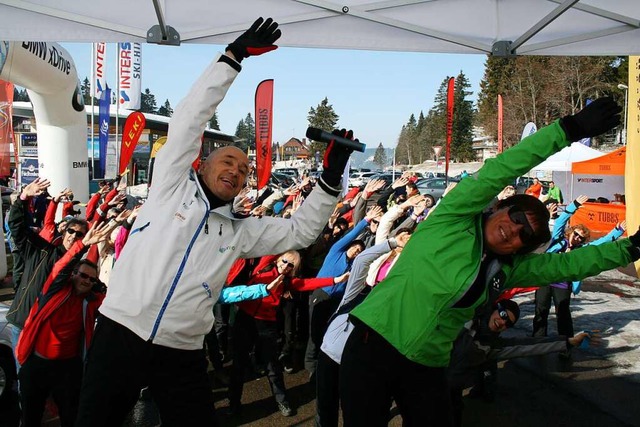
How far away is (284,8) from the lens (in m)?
3.29

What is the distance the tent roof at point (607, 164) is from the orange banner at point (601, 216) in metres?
1.24

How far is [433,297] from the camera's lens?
2240mm

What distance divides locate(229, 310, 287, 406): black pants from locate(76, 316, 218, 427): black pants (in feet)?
8.20

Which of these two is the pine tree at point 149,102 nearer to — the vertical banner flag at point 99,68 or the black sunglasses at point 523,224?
the vertical banner flag at point 99,68

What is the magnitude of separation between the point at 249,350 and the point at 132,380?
2.76 meters

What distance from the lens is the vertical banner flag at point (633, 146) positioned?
404 cm

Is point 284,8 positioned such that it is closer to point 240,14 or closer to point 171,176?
point 240,14

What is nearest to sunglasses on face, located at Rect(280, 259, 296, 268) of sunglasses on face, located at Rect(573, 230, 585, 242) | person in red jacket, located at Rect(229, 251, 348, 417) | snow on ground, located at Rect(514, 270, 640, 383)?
person in red jacket, located at Rect(229, 251, 348, 417)

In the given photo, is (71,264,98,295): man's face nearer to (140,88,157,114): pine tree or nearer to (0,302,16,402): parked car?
(0,302,16,402): parked car

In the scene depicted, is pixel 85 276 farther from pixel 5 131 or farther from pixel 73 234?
pixel 5 131

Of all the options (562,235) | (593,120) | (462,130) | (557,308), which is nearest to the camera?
(593,120)

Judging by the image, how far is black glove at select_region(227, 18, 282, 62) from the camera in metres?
2.24

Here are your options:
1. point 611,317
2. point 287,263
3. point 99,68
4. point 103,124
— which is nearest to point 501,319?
point 287,263

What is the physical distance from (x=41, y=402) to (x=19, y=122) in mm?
45224
